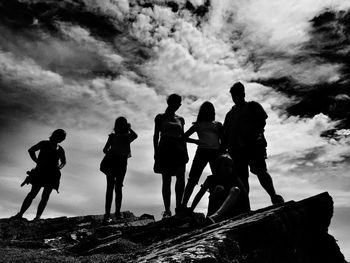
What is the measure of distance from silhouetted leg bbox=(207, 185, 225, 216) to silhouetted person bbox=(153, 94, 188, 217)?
51.8 inches

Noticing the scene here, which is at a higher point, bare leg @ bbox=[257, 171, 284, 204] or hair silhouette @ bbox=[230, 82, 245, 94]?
hair silhouette @ bbox=[230, 82, 245, 94]

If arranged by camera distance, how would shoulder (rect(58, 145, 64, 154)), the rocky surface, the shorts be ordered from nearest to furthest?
the rocky surface → the shorts → shoulder (rect(58, 145, 64, 154))

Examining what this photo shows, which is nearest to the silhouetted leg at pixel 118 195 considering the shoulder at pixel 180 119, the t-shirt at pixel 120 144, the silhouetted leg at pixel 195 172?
the t-shirt at pixel 120 144

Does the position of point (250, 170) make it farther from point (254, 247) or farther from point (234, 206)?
point (254, 247)

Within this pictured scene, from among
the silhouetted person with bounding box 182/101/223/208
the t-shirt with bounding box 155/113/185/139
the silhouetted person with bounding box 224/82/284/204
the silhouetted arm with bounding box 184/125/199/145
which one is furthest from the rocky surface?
the t-shirt with bounding box 155/113/185/139

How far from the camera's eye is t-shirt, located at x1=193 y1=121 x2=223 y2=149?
714cm

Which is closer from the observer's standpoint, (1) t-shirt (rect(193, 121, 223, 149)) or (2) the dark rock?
(2) the dark rock

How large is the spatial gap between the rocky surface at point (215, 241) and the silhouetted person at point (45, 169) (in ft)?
3.71

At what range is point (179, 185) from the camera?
744 centimetres

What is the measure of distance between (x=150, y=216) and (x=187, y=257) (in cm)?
694

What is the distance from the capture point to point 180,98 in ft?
25.9

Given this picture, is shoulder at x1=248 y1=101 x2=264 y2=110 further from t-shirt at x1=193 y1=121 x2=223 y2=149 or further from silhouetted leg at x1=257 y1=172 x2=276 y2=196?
silhouetted leg at x1=257 y1=172 x2=276 y2=196

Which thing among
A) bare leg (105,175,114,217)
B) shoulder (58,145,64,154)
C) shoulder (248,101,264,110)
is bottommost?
bare leg (105,175,114,217)

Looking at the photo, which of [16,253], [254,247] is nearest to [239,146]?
[254,247]
